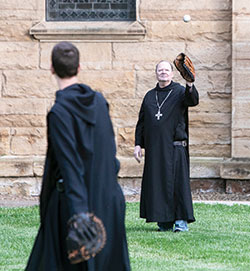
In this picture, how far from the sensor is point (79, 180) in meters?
4.51

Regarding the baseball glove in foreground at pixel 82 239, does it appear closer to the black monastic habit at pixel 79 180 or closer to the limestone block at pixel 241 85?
the black monastic habit at pixel 79 180

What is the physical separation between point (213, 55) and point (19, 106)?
2.97 meters

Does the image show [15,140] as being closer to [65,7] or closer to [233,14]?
[65,7]

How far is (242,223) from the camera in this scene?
998 centimetres

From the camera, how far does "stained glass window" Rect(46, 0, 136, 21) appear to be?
43.1ft

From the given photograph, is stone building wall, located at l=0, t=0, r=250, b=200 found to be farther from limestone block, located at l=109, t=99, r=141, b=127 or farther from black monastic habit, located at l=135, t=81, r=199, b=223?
black monastic habit, located at l=135, t=81, r=199, b=223

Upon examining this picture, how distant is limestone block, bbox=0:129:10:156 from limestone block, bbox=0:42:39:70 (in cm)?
94

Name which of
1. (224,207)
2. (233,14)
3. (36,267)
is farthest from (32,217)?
(36,267)

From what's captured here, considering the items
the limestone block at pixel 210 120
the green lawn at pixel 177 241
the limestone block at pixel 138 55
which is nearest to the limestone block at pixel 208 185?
the limestone block at pixel 210 120

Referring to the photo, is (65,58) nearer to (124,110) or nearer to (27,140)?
(124,110)

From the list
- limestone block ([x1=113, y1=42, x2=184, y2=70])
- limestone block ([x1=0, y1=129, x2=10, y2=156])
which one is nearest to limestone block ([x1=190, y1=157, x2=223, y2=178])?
limestone block ([x1=113, y1=42, x2=184, y2=70])

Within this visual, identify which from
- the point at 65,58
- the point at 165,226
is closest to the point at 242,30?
the point at 165,226

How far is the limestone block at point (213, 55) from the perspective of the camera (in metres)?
12.8

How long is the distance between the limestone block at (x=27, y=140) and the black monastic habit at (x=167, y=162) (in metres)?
3.55
